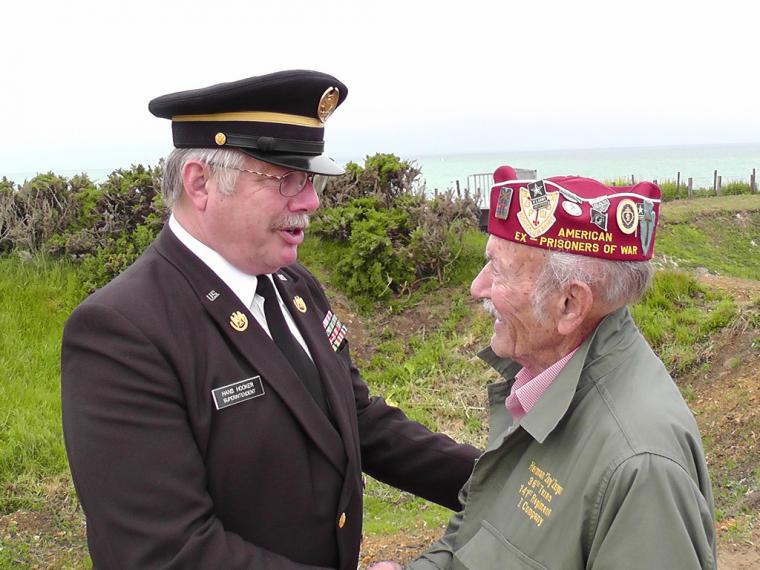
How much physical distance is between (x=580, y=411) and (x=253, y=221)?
118cm

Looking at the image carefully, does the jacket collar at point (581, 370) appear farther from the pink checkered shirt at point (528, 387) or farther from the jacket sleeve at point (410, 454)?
the jacket sleeve at point (410, 454)

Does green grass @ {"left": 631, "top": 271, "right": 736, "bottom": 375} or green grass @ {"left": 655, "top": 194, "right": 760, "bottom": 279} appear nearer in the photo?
green grass @ {"left": 631, "top": 271, "right": 736, "bottom": 375}

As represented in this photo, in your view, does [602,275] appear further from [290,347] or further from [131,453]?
[131,453]

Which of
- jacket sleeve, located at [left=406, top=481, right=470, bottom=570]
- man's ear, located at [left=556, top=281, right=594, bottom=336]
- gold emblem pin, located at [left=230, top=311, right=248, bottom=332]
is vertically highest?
man's ear, located at [left=556, top=281, right=594, bottom=336]

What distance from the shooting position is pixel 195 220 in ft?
7.59

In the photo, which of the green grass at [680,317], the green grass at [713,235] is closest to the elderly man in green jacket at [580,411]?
the green grass at [680,317]

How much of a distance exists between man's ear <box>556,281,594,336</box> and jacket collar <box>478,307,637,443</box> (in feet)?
0.22

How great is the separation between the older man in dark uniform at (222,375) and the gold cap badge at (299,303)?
0.04ft

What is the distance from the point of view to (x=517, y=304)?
85.8 inches

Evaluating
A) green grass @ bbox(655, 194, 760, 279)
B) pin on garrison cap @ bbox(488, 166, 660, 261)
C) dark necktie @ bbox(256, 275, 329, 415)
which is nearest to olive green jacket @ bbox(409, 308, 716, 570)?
pin on garrison cap @ bbox(488, 166, 660, 261)

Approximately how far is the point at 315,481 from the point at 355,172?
25.3 ft

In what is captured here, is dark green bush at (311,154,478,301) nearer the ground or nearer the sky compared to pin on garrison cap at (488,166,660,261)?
nearer the ground

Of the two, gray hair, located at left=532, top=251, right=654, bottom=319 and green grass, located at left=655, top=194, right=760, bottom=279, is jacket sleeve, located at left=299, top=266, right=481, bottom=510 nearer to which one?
gray hair, located at left=532, top=251, right=654, bottom=319

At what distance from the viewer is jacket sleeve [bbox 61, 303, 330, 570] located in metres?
1.89
